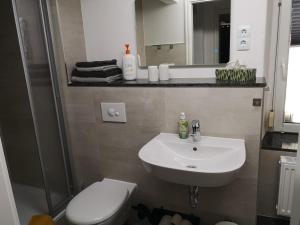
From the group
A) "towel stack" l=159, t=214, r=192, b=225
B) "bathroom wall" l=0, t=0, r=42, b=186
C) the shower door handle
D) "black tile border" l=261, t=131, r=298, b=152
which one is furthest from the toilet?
the shower door handle

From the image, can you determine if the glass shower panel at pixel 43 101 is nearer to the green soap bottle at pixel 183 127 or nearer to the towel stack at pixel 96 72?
the towel stack at pixel 96 72

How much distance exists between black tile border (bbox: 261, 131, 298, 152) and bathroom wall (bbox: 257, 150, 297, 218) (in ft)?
0.10

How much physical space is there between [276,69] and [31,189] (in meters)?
2.25

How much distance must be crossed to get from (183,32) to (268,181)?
1.22m

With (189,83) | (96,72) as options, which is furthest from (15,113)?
(189,83)

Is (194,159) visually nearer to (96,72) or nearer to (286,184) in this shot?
(286,184)

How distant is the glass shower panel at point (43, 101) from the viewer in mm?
1715

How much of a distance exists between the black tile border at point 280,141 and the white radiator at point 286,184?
0.07 m

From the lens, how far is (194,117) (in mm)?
1640

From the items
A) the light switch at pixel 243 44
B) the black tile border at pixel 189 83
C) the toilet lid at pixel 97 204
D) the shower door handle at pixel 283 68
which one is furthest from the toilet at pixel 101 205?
the shower door handle at pixel 283 68

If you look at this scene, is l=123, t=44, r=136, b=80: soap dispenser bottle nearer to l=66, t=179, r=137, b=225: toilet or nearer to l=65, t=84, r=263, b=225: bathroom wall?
l=65, t=84, r=263, b=225: bathroom wall

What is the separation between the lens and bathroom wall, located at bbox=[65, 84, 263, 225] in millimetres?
1531

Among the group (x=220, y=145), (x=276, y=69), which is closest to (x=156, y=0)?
(x=276, y=69)

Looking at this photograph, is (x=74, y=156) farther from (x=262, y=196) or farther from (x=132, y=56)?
(x=262, y=196)
